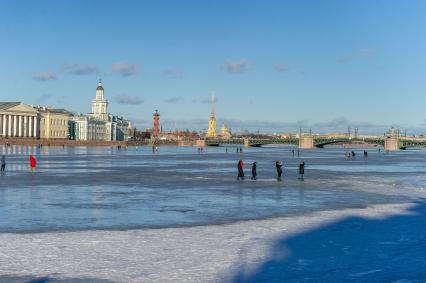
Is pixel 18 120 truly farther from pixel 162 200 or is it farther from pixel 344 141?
pixel 162 200

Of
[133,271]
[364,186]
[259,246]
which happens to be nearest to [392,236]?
[259,246]

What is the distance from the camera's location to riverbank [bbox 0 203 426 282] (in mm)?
8945

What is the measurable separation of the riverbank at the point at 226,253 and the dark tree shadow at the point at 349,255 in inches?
0.6

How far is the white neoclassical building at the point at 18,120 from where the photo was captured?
147625 millimetres

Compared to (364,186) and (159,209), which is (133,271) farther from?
(364,186)

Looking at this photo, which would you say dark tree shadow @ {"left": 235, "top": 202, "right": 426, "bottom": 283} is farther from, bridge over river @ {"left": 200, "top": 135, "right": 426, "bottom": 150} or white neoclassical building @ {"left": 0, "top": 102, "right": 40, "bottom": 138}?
white neoclassical building @ {"left": 0, "top": 102, "right": 40, "bottom": 138}

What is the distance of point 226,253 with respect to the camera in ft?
34.3

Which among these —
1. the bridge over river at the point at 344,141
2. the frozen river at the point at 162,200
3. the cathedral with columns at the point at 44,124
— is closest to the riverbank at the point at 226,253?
the frozen river at the point at 162,200

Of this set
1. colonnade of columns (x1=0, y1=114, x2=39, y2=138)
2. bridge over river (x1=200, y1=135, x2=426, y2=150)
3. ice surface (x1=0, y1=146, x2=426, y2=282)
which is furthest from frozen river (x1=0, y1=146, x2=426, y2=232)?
colonnade of columns (x1=0, y1=114, x2=39, y2=138)

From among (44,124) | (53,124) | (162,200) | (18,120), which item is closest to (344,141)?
(53,124)

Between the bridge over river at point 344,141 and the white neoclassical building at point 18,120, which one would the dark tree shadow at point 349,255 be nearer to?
the bridge over river at point 344,141

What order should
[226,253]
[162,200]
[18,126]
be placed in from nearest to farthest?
1. [226,253]
2. [162,200]
3. [18,126]

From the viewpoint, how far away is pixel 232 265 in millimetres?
9602

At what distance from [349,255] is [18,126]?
148556mm
